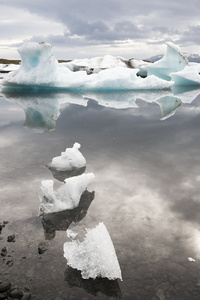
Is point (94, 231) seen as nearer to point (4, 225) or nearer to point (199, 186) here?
point (4, 225)

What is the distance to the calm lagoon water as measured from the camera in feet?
8.80

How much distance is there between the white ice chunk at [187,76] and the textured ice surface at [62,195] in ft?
62.8

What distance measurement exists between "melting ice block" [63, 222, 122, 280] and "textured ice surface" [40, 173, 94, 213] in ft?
2.88

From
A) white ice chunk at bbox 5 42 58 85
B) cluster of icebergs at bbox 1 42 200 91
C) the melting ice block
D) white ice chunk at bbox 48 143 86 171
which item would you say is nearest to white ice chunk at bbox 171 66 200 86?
cluster of icebergs at bbox 1 42 200 91

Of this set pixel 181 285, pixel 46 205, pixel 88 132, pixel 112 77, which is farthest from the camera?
pixel 112 77

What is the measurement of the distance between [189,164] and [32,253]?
152 inches

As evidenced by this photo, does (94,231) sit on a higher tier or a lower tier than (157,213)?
higher

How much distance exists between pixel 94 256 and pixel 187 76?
21475mm

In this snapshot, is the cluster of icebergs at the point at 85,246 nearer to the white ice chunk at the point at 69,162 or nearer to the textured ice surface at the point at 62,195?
the textured ice surface at the point at 62,195

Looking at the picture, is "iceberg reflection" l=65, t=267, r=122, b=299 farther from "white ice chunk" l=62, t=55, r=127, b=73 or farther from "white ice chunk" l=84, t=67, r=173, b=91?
"white ice chunk" l=62, t=55, r=127, b=73

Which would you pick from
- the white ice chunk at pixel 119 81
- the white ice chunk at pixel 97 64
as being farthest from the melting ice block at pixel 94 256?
the white ice chunk at pixel 97 64

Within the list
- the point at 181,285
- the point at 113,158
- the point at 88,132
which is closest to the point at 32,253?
the point at 181,285

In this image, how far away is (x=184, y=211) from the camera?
156 inches

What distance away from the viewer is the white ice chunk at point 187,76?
70.5ft
